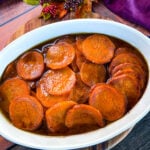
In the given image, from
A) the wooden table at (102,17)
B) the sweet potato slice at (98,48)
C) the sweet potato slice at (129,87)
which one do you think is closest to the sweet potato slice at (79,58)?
the sweet potato slice at (98,48)

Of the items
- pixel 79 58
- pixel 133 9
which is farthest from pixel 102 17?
pixel 79 58

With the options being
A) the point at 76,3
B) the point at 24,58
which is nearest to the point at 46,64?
the point at 24,58

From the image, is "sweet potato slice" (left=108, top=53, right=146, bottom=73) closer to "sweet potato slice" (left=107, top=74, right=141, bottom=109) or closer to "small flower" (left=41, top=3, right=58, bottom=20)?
Result: "sweet potato slice" (left=107, top=74, right=141, bottom=109)

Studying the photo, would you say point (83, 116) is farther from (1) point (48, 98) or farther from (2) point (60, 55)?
(2) point (60, 55)

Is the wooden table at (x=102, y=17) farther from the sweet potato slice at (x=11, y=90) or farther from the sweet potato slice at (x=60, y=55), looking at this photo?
the sweet potato slice at (x=60, y=55)

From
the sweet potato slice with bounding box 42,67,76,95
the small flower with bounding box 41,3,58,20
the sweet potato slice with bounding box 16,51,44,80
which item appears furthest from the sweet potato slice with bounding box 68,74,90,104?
the small flower with bounding box 41,3,58,20
